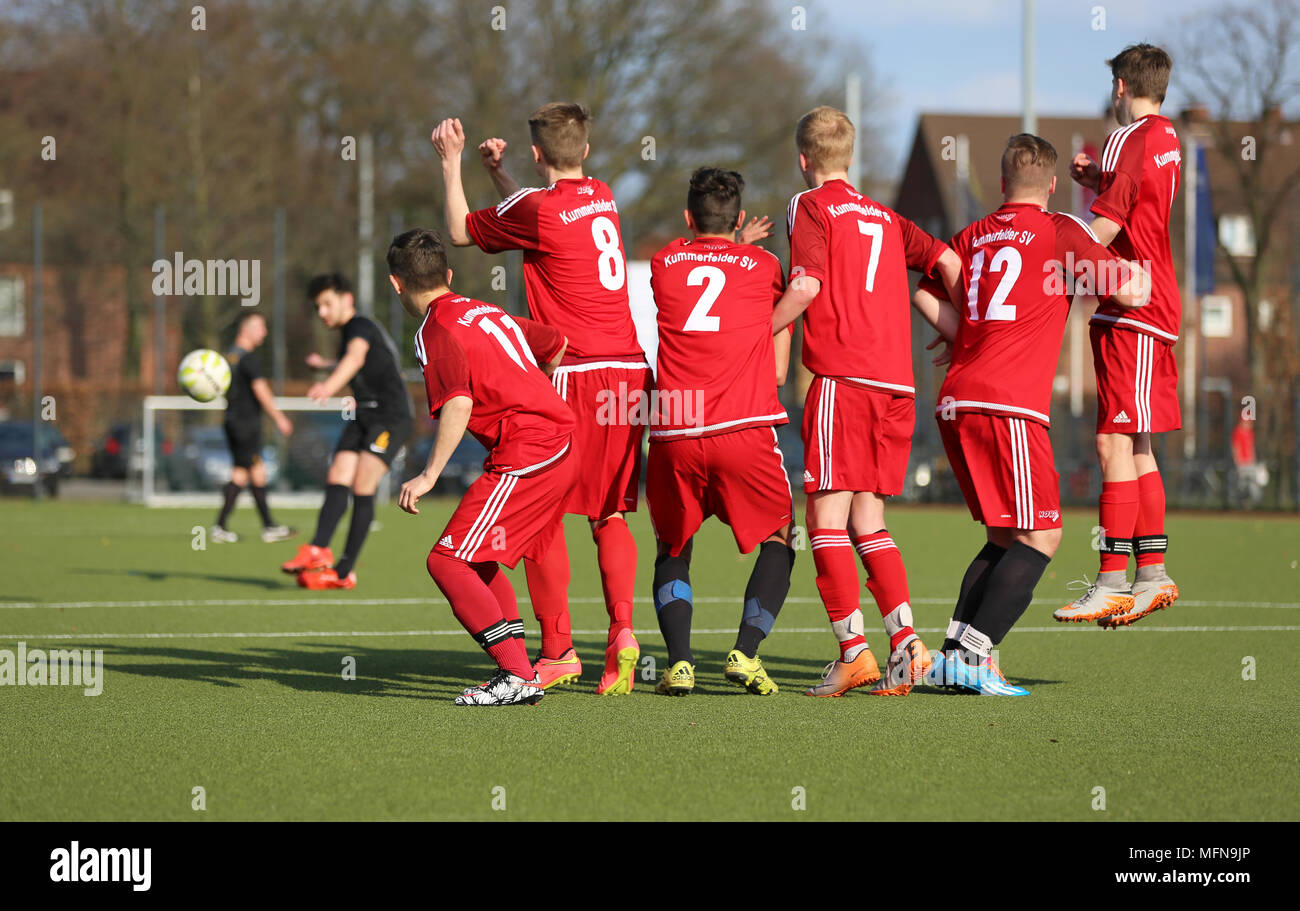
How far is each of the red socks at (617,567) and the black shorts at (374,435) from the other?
15.9ft

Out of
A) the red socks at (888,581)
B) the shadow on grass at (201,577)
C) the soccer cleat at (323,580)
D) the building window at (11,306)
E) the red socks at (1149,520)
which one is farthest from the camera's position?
the building window at (11,306)

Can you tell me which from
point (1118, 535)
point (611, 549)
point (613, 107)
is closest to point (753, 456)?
point (611, 549)

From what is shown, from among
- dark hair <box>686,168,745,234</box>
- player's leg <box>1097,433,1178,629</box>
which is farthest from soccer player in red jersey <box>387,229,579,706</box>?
player's leg <box>1097,433,1178,629</box>

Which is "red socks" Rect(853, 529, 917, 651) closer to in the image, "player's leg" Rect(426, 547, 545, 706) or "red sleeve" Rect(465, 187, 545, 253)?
"player's leg" Rect(426, 547, 545, 706)

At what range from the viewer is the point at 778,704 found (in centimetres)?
621

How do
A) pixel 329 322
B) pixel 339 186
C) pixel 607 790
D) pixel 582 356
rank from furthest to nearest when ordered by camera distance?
pixel 339 186 → pixel 329 322 → pixel 582 356 → pixel 607 790

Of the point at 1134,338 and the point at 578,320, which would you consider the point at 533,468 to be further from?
the point at 1134,338

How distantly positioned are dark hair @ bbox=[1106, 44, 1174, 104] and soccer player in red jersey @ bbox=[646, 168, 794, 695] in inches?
76.5

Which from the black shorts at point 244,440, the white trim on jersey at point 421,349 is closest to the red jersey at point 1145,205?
the white trim on jersey at point 421,349

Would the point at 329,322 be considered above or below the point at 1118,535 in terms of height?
above

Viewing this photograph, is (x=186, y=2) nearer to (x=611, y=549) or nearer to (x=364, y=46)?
(x=364, y=46)

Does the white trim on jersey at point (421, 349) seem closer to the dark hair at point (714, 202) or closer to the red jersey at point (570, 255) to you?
the red jersey at point (570, 255)

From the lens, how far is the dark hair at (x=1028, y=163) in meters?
6.42
